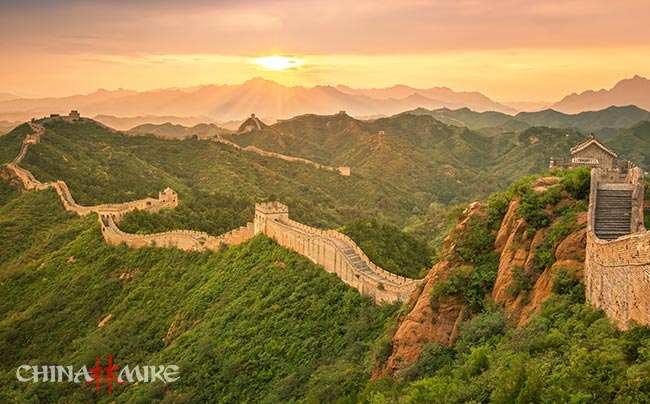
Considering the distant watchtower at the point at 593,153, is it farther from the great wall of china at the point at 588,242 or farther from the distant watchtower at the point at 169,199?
the distant watchtower at the point at 169,199

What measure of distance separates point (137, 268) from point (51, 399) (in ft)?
47.9

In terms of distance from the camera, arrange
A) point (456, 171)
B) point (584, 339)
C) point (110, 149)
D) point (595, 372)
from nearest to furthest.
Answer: point (595, 372) < point (584, 339) < point (110, 149) < point (456, 171)

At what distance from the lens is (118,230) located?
5300cm

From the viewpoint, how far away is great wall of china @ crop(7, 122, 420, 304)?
30.1m

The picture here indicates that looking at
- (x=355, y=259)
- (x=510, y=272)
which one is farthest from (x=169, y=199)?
(x=510, y=272)

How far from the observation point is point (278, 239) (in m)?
42.1

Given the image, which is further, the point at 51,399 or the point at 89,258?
the point at 89,258

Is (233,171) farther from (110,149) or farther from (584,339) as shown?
(584,339)

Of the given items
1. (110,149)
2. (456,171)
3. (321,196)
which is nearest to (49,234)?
(110,149)

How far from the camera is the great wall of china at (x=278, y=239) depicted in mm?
30078
